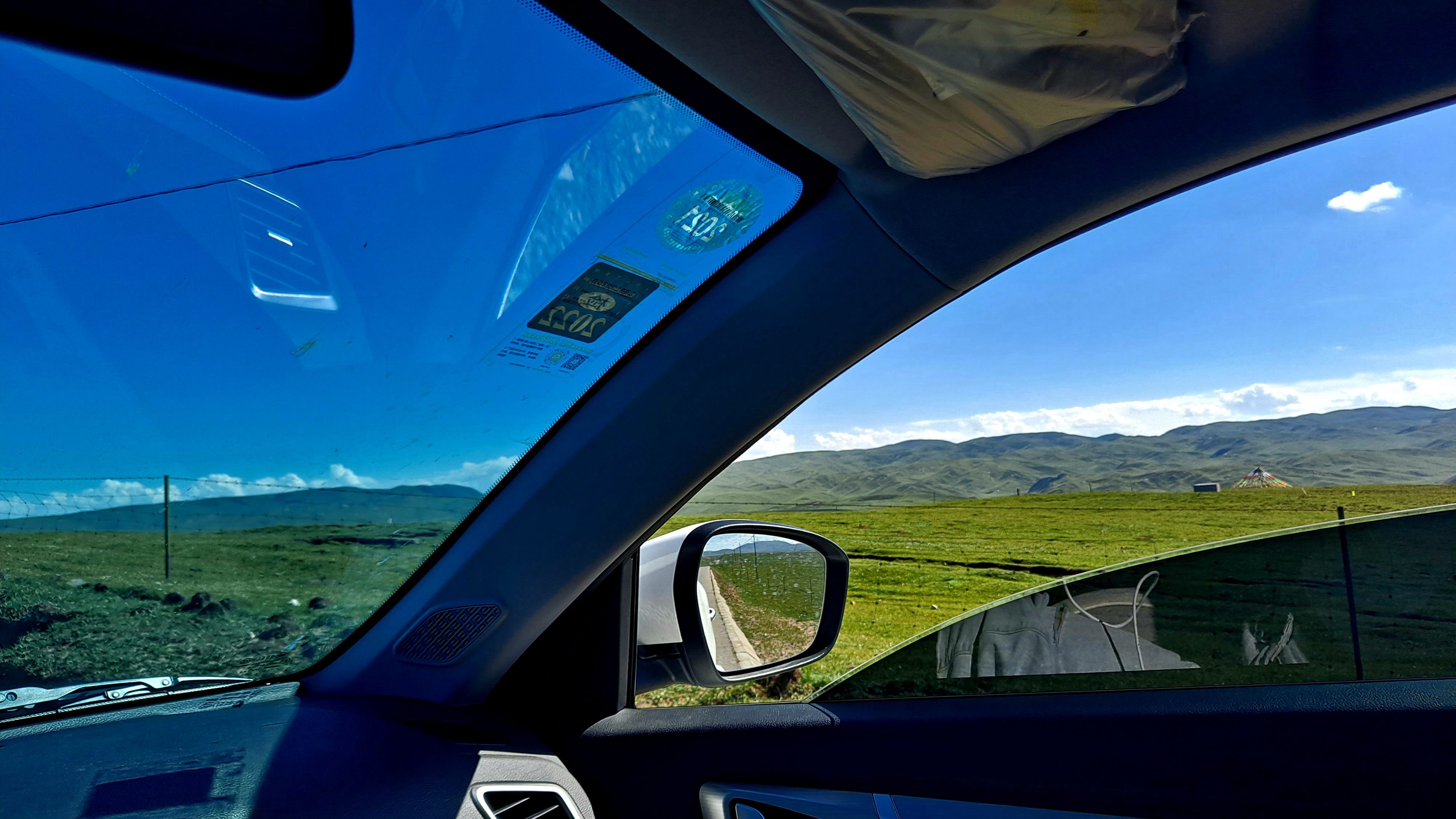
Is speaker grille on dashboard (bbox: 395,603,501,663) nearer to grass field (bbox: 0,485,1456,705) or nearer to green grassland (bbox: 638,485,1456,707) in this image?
grass field (bbox: 0,485,1456,705)

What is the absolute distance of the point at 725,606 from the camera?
7.97 feet

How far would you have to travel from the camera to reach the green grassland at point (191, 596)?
4.80 feet

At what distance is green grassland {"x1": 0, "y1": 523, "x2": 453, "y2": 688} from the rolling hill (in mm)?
18

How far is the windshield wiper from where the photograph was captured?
1.57 meters

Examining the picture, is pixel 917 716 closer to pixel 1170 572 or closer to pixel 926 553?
pixel 1170 572

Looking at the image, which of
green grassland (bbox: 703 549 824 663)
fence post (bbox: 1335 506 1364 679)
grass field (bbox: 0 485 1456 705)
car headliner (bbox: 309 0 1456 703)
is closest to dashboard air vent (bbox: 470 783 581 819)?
car headliner (bbox: 309 0 1456 703)

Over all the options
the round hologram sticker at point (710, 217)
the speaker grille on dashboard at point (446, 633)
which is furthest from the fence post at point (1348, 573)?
the speaker grille on dashboard at point (446, 633)

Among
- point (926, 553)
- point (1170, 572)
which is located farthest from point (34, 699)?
point (926, 553)

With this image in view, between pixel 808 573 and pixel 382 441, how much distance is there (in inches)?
56.9

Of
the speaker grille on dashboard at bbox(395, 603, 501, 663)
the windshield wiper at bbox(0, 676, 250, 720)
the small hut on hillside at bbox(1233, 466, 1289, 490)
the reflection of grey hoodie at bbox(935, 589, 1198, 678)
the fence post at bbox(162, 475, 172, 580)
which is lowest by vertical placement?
the reflection of grey hoodie at bbox(935, 589, 1198, 678)

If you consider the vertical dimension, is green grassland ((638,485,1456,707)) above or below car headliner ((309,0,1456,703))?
below

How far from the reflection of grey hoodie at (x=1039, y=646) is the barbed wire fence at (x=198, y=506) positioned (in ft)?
6.36

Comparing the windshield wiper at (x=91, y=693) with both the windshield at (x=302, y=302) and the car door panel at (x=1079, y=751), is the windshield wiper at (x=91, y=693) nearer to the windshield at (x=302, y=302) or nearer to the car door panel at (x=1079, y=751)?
the windshield at (x=302, y=302)

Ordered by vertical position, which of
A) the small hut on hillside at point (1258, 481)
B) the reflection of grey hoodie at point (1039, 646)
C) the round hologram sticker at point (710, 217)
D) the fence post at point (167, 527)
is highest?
the round hologram sticker at point (710, 217)
